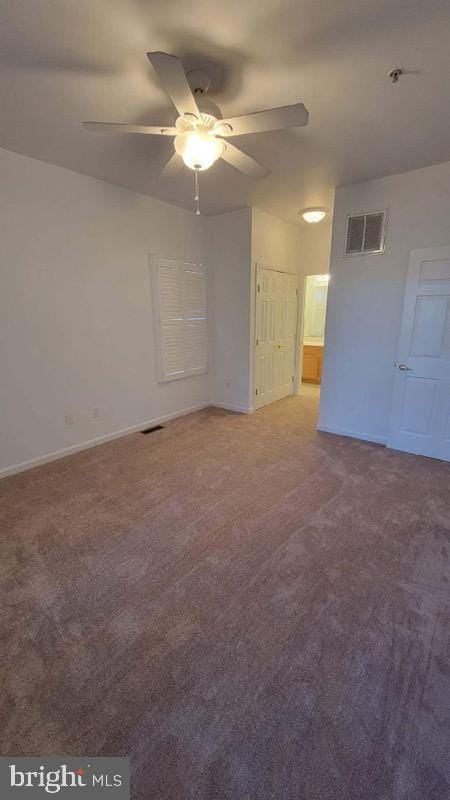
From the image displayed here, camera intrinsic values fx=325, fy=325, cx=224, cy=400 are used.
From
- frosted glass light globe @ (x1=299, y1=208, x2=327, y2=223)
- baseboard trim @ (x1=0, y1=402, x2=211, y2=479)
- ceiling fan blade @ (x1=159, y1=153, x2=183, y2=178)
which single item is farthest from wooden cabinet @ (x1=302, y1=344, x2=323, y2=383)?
ceiling fan blade @ (x1=159, y1=153, x2=183, y2=178)

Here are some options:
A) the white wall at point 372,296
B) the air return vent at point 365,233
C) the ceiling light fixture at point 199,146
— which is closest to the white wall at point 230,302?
A: the white wall at point 372,296

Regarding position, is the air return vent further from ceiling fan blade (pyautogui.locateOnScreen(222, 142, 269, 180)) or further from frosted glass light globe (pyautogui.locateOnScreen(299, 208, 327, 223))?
ceiling fan blade (pyautogui.locateOnScreen(222, 142, 269, 180))

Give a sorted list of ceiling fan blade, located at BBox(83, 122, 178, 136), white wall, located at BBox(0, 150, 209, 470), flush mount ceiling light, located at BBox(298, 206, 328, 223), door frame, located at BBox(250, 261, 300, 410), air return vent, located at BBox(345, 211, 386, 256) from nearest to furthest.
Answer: ceiling fan blade, located at BBox(83, 122, 178, 136), white wall, located at BBox(0, 150, 209, 470), air return vent, located at BBox(345, 211, 386, 256), flush mount ceiling light, located at BBox(298, 206, 328, 223), door frame, located at BBox(250, 261, 300, 410)

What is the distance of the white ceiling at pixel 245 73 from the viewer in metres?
1.44

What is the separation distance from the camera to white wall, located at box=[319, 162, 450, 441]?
10.0ft

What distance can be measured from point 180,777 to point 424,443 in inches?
130

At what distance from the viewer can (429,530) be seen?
2.25m

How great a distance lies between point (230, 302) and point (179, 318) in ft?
2.51

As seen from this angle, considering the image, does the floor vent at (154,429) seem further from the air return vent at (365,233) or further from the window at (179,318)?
the air return vent at (365,233)

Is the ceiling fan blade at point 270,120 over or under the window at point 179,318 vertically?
over

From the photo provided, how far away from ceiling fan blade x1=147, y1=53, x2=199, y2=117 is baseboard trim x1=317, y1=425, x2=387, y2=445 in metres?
3.33

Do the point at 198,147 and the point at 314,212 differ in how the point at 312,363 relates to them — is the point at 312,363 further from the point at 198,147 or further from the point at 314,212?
the point at 198,147

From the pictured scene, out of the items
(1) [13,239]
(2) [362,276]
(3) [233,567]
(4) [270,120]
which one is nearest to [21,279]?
(1) [13,239]

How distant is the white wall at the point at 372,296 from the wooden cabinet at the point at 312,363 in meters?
2.75
